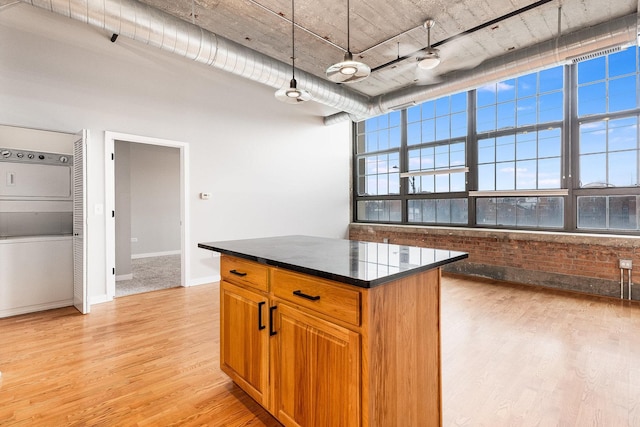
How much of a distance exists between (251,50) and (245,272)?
3100 millimetres

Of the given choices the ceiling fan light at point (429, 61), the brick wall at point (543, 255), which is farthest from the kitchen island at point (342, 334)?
the brick wall at point (543, 255)

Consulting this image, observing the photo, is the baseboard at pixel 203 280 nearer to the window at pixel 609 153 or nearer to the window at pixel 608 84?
the window at pixel 609 153

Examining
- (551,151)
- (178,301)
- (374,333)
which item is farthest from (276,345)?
(551,151)

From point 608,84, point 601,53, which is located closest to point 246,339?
point 601,53

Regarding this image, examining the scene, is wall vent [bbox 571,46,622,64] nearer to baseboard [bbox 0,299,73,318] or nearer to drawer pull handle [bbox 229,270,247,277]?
drawer pull handle [bbox 229,270,247,277]

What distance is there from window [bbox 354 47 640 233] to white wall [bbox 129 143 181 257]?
505cm

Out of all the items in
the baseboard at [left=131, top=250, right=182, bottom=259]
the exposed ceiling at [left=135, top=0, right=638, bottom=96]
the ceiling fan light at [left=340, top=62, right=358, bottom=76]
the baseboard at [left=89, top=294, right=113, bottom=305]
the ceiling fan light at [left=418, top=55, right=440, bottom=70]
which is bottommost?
the baseboard at [left=89, top=294, right=113, bottom=305]

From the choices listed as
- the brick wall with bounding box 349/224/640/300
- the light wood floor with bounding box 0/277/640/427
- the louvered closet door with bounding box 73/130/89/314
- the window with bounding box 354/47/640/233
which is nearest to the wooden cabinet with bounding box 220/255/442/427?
the light wood floor with bounding box 0/277/640/427

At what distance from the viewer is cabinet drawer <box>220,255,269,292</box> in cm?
170

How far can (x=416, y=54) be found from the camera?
4.49m

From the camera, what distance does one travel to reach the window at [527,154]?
4.12 metres

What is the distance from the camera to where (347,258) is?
5.25 feet

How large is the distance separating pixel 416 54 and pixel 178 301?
180 inches

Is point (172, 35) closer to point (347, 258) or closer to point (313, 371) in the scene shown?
point (347, 258)
